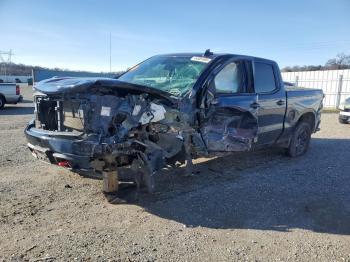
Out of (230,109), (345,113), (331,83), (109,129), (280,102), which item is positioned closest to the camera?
(109,129)

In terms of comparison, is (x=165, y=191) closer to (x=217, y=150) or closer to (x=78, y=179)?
(x=217, y=150)

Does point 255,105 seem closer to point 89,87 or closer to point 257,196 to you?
point 257,196

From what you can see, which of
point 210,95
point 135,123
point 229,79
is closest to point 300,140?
point 229,79

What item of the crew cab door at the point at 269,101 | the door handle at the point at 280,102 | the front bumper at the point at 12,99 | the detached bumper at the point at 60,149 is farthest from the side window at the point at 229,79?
the front bumper at the point at 12,99

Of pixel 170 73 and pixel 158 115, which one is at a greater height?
pixel 170 73

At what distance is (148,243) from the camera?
12.0 ft

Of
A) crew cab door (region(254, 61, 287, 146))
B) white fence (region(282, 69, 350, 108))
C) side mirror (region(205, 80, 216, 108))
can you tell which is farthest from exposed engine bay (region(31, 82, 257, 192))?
white fence (region(282, 69, 350, 108))

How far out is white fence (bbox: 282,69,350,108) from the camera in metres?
21.2

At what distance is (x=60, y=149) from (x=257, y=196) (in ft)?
9.05

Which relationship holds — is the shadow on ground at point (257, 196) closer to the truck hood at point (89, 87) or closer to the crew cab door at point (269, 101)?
the crew cab door at point (269, 101)

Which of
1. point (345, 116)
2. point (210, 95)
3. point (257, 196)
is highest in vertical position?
point (210, 95)

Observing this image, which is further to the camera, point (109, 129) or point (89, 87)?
point (109, 129)

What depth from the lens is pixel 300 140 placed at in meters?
7.84

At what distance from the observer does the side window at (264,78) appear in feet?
20.8
